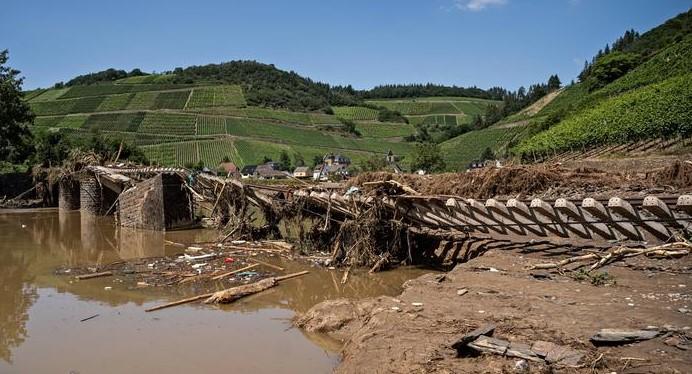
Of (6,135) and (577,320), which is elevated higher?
(6,135)

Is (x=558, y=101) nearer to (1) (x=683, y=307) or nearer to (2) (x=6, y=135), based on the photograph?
(2) (x=6, y=135)

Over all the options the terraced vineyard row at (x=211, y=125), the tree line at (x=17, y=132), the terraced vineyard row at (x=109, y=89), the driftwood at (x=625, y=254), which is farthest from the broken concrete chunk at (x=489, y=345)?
the terraced vineyard row at (x=109, y=89)

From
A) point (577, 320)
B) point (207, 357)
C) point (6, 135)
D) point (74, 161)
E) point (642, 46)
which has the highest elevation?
point (642, 46)

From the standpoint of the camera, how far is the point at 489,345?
4672 mm

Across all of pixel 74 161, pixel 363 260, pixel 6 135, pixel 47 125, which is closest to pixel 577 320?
pixel 363 260

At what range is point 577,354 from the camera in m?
4.33

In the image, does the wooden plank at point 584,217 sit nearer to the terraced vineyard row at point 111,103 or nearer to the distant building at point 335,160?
the distant building at point 335,160

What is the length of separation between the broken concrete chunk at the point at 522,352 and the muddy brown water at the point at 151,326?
2122 mm

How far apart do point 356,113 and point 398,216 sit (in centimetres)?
11664

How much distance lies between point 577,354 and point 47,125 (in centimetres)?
9143

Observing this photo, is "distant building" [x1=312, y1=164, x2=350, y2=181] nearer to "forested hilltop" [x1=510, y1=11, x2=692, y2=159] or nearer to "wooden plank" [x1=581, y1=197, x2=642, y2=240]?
"forested hilltop" [x1=510, y1=11, x2=692, y2=159]

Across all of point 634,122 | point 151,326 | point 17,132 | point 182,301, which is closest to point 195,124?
point 17,132

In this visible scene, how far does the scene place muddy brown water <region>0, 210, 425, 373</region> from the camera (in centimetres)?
609

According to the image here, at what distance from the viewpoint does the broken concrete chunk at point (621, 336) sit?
4473mm
